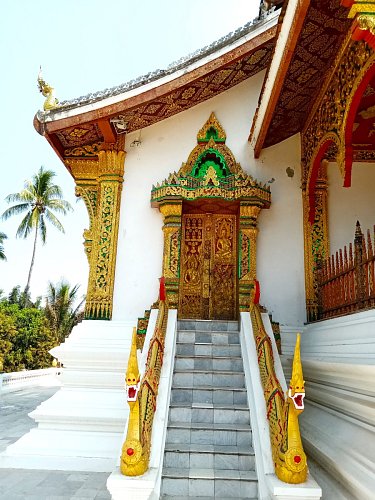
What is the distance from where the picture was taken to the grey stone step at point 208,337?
5.30 meters

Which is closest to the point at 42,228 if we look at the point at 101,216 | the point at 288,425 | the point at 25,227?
the point at 25,227

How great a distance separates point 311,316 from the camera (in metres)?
5.94

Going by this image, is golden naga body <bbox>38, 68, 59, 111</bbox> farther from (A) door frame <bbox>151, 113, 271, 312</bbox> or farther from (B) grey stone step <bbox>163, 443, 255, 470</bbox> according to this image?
(B) grey stone step <bbox>163, 443, 255, 470</bbox>

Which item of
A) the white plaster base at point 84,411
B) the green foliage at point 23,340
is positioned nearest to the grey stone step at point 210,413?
the white plaster base at point 84,411

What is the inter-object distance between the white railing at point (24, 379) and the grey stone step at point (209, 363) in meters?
6.54

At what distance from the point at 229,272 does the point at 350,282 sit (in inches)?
86.2

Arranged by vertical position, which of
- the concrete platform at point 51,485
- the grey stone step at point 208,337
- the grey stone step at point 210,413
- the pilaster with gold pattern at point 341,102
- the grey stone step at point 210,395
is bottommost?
the concrete platform at point 51,485

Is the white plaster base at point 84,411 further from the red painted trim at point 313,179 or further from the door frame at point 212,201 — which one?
the red painted trim at point 313,179

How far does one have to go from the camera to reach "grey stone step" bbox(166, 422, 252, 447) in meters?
3.90

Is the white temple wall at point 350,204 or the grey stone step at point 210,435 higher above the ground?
the white temple wall at point 350,204

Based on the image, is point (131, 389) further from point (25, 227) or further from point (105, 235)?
point (25, 227)

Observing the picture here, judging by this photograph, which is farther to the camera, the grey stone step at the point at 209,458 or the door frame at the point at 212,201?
the door frame at the point at 212,201

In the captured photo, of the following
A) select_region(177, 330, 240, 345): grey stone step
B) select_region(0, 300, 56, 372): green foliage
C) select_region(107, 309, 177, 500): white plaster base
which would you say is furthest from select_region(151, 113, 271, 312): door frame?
select_region(0, 300, 56, 372): green foliage

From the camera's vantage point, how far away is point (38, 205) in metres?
22.8
